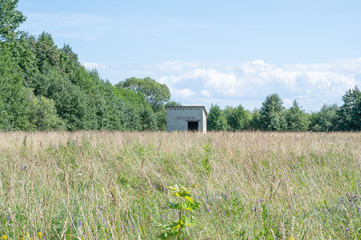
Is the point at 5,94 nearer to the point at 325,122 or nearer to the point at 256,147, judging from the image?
the point at 256,147

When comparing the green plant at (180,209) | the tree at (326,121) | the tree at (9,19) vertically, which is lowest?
the green plant at (180,209)

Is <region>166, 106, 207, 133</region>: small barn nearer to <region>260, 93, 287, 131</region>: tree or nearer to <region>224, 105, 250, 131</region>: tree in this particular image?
<region>260, 93, 287, 131</region>: tree

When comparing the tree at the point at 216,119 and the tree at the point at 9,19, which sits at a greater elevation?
the tree at the point at 9,19

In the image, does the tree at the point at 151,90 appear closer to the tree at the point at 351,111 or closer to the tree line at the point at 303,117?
the tree line at the point at 303,117

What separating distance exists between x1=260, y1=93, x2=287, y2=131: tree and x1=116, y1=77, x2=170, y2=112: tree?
3518 centimetres

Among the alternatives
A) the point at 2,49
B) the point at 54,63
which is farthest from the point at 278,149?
the point at 54,63

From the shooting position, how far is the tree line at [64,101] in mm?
19734

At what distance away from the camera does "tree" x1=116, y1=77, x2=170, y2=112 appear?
75500mm

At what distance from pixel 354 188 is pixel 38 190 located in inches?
159

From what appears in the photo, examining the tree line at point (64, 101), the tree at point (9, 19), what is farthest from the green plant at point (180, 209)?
the tree at point (9, 19)

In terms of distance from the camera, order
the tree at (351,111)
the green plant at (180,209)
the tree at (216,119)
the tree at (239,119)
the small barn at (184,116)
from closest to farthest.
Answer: the green plant at (180,209) < the small barn at (184,116) < the tree at (351,111) < the tree at (239,119) < the tree at (216,119)

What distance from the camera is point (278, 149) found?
740 centimetres

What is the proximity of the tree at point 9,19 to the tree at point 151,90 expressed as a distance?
52794 mm

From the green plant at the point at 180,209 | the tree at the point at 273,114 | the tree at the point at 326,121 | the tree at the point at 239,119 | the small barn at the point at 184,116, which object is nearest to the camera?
the green plant at the point at 180,209
